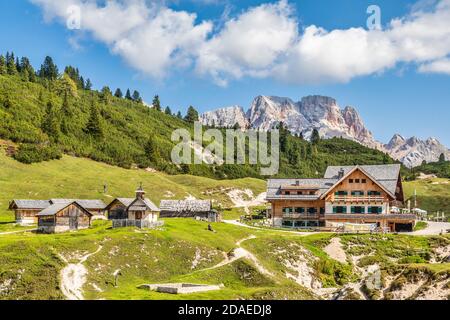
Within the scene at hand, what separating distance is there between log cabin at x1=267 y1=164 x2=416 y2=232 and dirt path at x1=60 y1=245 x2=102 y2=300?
188ft

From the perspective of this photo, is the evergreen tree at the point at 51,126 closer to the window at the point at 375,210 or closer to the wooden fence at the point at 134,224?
the wooden fence at the point at 134,224

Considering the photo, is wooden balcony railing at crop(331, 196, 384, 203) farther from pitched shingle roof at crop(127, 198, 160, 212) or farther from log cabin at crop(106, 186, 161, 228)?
pitched shingle roof at crop(127, 198, 160, 212)

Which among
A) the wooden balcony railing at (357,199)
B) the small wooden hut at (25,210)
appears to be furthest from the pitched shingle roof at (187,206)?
the wooden balcony railing at (357,199)

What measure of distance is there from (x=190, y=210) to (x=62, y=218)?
2778 cm

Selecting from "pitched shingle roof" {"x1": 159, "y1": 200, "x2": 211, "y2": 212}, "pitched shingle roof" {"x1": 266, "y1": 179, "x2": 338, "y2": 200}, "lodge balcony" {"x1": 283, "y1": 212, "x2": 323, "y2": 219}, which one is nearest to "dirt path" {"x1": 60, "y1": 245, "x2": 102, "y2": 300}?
"pitched shingle roof" {"x1": 159, "y1": 200, "x2": 211, "y2": 212}

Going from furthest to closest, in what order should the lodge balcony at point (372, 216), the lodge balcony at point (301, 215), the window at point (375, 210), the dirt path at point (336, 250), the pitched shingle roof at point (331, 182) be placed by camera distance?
the lodge balcony at point (301, 215)
the pitched shingle roof at point (331, 182)
the window at point (375, 210)
the lodge balcony at point (372, 216)
the dirt path at point (336, 250)

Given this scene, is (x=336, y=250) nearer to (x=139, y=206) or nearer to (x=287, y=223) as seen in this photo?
(x=287, y=223)

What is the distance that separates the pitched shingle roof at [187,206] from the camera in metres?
106

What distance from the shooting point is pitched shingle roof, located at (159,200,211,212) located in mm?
105875

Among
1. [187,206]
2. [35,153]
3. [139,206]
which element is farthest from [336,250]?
[35,153]

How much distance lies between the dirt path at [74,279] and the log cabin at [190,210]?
44.4m
